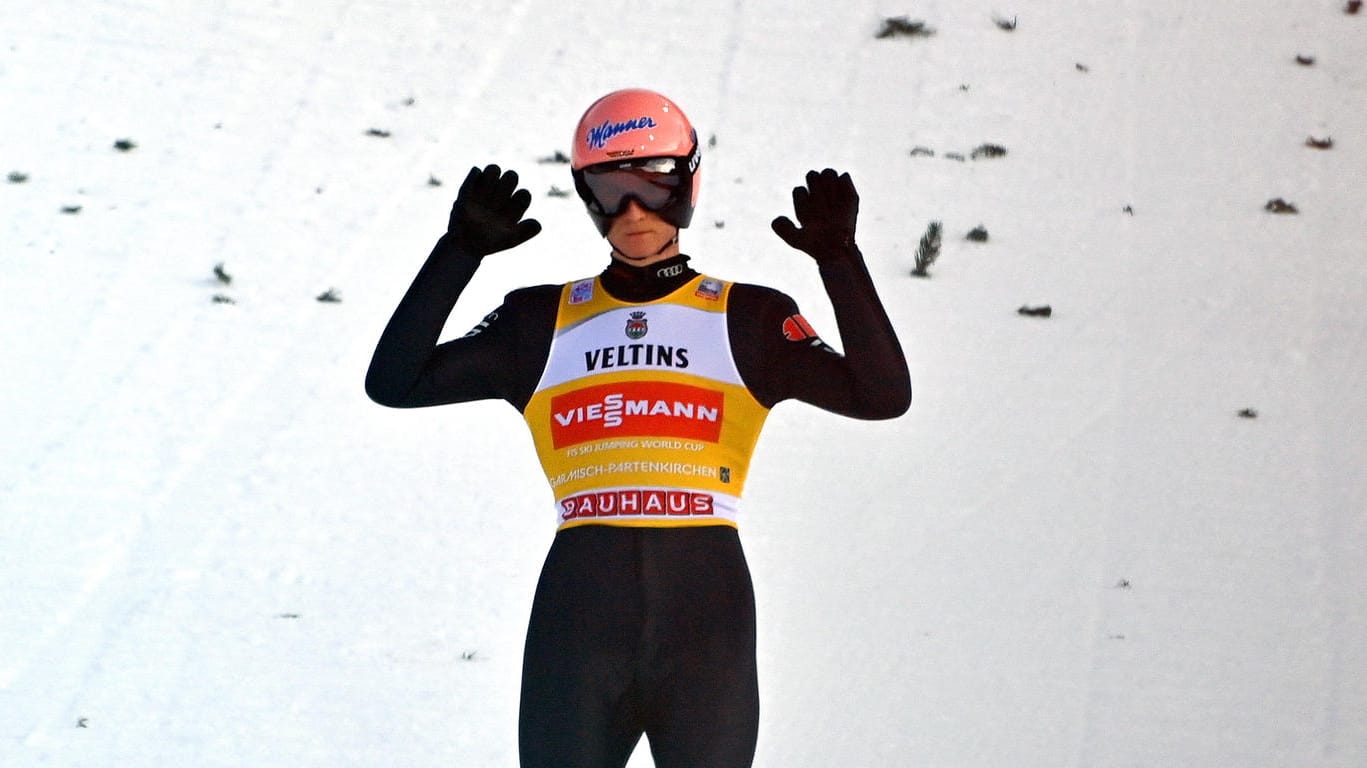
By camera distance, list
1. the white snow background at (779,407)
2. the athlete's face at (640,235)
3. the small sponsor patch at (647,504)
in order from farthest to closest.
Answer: the white snow background at (779,407) → the athlete's face at (640,235) → the small sponsor patch at (647,504)

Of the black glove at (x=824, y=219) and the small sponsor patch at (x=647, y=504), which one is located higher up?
the black glove at (x=824, y=219)

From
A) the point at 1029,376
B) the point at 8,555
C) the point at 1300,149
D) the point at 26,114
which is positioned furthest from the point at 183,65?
the point at 1300,149

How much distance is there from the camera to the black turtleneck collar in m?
3.51

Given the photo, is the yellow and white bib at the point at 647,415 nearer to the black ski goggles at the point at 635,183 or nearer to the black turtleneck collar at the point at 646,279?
the black turtleneck collar at the point at 646,279

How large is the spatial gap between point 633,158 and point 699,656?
88 cm

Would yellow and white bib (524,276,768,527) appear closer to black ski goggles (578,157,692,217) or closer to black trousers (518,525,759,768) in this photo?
black trousers (518,525,759,768)

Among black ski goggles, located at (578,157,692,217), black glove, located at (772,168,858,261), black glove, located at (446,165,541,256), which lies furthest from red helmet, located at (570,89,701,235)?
black glove, located at (772,168,858,261)

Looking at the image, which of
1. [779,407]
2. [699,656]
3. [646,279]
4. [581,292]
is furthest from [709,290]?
[779,407]

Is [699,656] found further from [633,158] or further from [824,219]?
[633,158]

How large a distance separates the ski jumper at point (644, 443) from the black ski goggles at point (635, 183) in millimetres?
136

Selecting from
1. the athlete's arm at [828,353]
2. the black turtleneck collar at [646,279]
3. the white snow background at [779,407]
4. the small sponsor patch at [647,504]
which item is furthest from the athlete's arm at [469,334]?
the white snow background at [779,407]

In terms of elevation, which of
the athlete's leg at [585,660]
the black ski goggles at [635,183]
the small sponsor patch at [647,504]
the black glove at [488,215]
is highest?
the black ski goggles at [635,183]

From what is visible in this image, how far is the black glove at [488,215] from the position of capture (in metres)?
3.38

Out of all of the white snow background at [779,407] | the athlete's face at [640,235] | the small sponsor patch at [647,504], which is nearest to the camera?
the small sponsor patch at [647,504]
